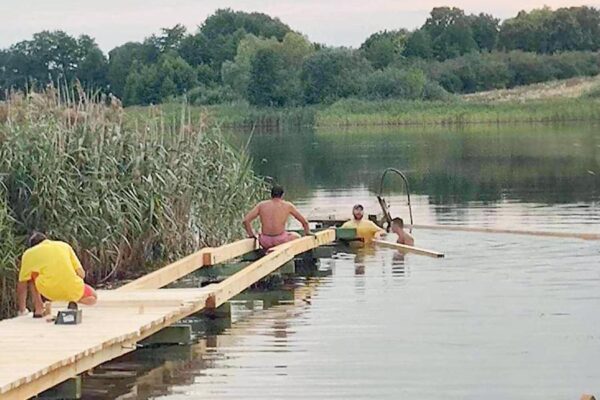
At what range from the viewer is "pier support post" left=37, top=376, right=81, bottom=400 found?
434 inches

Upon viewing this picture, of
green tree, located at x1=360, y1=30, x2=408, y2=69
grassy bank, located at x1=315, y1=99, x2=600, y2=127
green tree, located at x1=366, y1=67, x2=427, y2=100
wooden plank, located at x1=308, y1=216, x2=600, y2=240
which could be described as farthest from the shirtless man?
green tree, located at x1=360, y1=30, x2=408, y2=69

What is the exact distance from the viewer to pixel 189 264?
17.4 meters

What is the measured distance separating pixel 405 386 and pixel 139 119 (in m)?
8.89

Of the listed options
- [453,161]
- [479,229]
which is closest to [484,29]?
[453,161]

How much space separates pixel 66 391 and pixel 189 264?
251 inches

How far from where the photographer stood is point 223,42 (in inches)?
4825

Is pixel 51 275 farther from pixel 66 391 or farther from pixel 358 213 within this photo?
pixel 358 213

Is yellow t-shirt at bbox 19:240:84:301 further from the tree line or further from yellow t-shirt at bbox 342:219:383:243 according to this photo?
the tree line

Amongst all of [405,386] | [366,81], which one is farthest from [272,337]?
[366,81]

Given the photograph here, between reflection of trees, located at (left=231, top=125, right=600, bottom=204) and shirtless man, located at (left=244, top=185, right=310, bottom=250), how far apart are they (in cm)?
1360

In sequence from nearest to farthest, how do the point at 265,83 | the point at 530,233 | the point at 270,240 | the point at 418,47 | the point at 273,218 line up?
the point at 273,218 → the point at 270,240 → the point at 530,233 → the point at 265,83 → the point at 418,47

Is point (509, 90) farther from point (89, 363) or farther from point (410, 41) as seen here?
point (89, 363)

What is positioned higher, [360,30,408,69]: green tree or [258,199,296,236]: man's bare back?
[360,30,408,69]: green tree

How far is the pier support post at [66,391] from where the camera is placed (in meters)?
11.0
